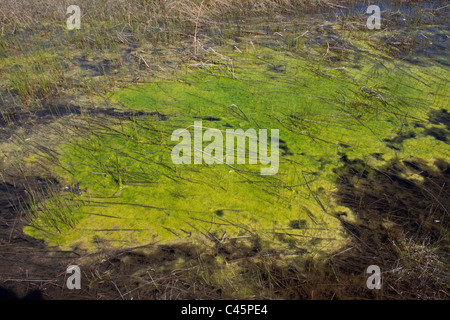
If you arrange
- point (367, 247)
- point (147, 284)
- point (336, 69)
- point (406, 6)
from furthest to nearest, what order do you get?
point (406, 6) → point (336, 69) → point (367, 247) → point (147, 284)

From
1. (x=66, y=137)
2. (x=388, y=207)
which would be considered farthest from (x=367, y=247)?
(x=66, y=137)

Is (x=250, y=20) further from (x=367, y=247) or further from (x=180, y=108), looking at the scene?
(x=367, y=247)

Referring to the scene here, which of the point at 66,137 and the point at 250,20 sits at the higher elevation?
the point at 250,20

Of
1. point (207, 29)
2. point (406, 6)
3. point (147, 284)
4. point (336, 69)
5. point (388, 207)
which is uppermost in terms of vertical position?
point (406, 6)

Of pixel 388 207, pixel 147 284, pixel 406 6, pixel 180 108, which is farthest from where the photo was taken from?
pixel 406 6

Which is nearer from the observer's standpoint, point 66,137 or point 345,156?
point 345,156

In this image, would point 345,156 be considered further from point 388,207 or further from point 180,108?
point 180,108
